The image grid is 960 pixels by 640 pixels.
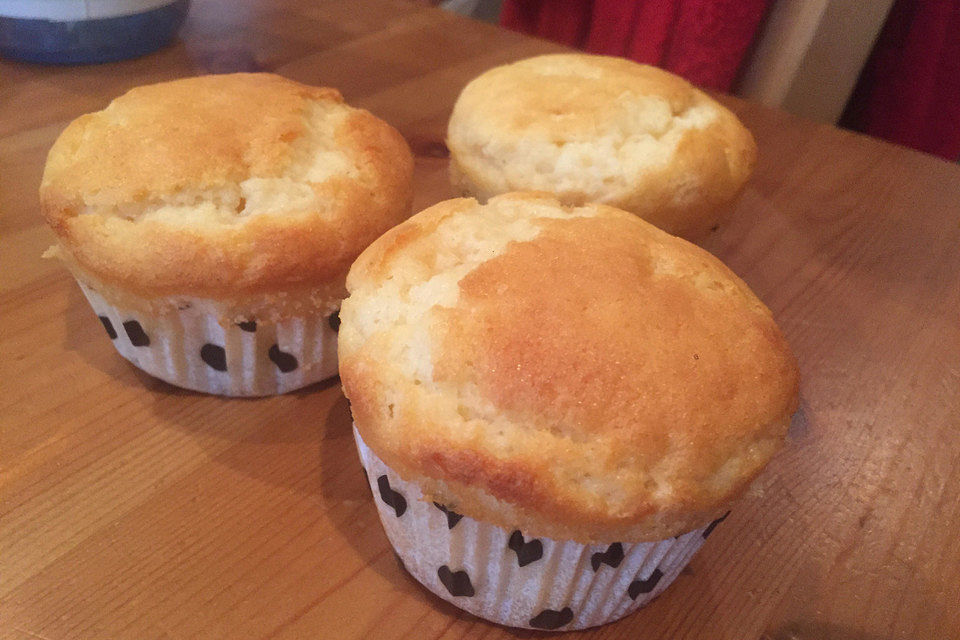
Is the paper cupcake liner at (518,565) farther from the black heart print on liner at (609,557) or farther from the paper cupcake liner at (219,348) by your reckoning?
the paper cupcake liner at (219,348)

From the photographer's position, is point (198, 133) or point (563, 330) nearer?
point (563, 330)

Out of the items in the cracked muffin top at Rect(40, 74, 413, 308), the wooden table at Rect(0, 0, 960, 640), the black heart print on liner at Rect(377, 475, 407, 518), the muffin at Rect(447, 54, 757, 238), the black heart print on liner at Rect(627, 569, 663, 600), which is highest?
the muffin at Rect(447, 54, 757, 238)

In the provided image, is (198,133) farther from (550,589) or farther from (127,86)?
(127,86)

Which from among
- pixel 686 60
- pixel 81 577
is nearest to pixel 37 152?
pixel 81 577

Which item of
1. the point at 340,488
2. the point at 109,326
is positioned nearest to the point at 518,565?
the point at 340,488

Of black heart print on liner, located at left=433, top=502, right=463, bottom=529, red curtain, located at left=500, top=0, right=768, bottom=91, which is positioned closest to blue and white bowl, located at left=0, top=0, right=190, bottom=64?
red curtain, located at left=500, top=0, right=768, bottom=91

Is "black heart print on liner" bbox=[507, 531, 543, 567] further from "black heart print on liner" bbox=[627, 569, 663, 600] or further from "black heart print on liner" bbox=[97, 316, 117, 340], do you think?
"black heart print on liner" bbox=[97, 316, 117, 340]

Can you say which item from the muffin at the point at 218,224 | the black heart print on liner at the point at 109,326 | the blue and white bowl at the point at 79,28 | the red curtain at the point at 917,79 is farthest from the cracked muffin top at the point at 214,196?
the red curtain at the point at 917,79
